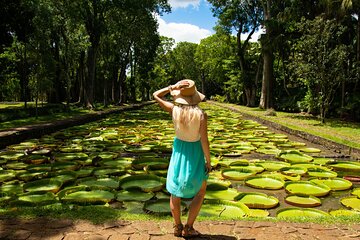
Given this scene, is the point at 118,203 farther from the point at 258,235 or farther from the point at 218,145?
the point at 218,145

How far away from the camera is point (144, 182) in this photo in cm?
585

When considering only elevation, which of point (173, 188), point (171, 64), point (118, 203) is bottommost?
point (118, 203)

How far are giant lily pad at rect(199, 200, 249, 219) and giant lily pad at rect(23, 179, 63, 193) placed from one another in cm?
265

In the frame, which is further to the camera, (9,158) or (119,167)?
(9,158)

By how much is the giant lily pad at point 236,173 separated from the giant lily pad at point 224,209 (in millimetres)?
1622

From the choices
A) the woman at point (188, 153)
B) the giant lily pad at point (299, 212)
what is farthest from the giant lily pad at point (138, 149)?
the woman at point (188, 153)

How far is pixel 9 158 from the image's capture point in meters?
7.81

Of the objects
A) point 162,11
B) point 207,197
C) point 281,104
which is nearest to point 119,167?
point 207,197

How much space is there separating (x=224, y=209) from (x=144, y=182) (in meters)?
1.89

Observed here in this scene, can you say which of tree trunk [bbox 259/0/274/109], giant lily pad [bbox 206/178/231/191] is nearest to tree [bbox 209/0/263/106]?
tree trunk [bbox 259/0/274/109]

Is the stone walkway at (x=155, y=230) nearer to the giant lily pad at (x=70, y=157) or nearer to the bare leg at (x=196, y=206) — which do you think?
the bare leg at (x=196, y=206)

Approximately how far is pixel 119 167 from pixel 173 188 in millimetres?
4015

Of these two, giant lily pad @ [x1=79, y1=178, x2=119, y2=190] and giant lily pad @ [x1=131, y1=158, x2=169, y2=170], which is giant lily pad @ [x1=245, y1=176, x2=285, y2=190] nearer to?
giant lily pad @ [x1=131, y1=158, x2=169, y2=170]

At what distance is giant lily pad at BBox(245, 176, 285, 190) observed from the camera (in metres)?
5.75
